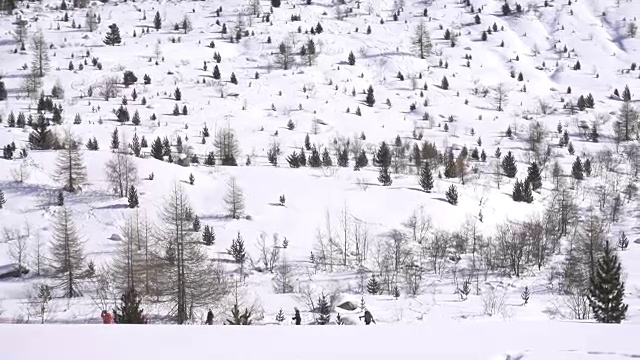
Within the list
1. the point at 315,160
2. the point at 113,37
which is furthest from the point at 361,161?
the point at 113,37

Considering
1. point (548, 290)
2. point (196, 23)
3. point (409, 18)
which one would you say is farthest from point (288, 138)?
point (409, 18)

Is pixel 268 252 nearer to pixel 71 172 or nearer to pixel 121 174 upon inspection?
pixel 121 174

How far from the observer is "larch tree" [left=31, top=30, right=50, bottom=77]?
175 feet

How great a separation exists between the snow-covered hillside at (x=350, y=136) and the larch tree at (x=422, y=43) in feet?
4.78

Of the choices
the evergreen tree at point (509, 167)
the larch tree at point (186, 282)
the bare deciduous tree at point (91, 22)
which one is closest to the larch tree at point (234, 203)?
the larch tree at point (186, 282)

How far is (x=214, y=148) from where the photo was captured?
140ft

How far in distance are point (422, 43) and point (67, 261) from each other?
5696 cm

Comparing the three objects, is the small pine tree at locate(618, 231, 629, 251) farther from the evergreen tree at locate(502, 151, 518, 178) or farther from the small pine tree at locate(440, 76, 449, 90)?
the small pine tree at locate(440, 76, 449, 90)

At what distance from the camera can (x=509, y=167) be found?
136 feet

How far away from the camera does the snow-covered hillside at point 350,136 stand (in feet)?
86.7

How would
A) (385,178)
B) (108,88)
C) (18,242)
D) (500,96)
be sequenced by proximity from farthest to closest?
1. (500,96)
2. (108,88)
3. (385,178)
4. (18,242)

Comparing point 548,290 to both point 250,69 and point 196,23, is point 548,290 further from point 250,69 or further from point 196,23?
point 196,23

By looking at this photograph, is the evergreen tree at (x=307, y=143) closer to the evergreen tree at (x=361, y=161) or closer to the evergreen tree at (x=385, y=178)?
the evergreen tree at (x=361, y=161)

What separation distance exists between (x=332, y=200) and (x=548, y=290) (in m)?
14.7
